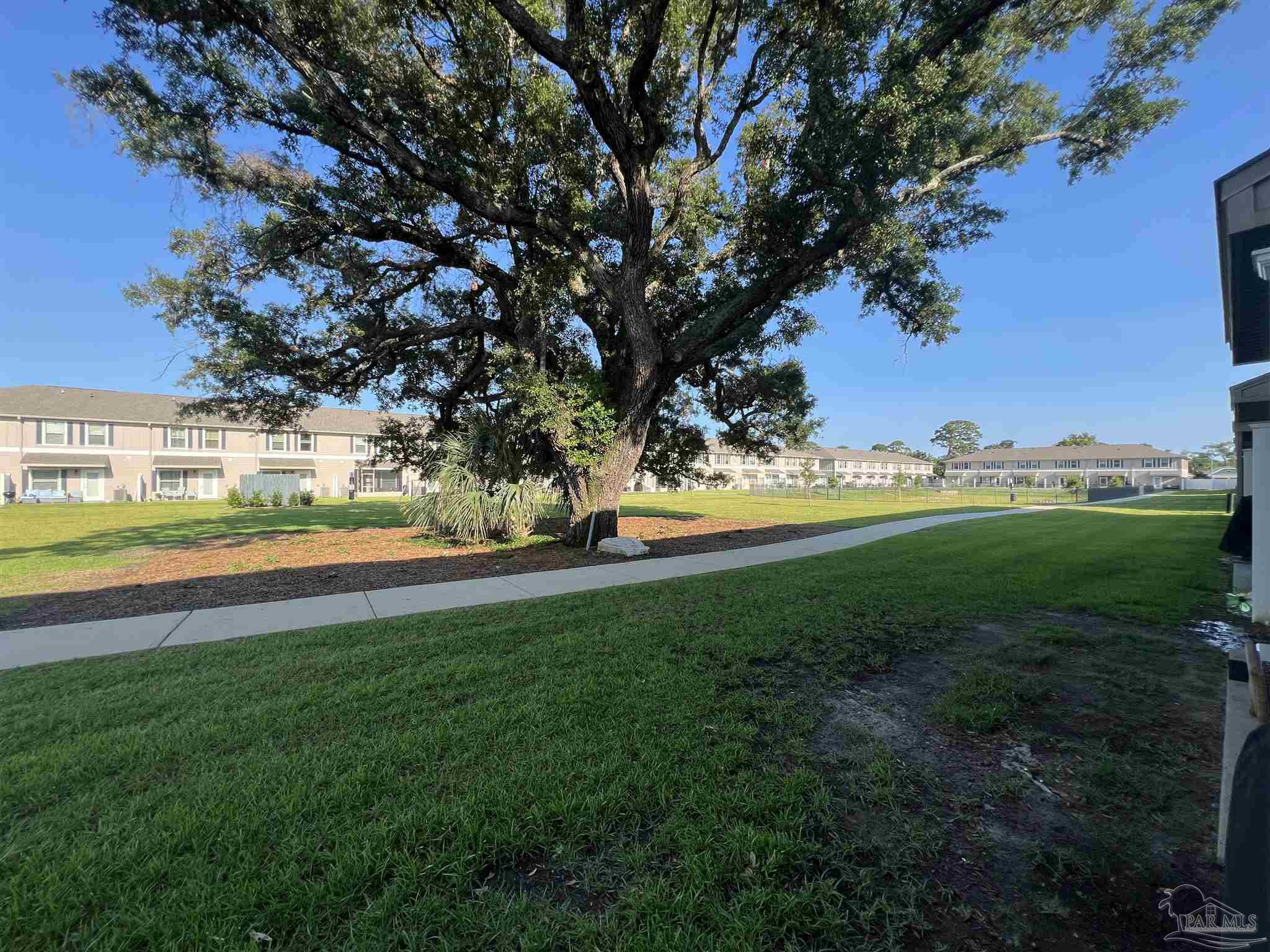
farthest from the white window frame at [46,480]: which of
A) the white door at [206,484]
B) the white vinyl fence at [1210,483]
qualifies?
the white vinyl fence at [1210,483]

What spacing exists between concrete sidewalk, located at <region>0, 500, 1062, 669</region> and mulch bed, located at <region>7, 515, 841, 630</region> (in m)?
0.38

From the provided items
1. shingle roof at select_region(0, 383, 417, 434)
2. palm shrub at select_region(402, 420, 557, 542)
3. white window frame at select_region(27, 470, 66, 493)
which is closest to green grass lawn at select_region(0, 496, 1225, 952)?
palm shrub at select_region(402, 420, 557, 542)

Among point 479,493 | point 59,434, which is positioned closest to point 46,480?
point 59,434

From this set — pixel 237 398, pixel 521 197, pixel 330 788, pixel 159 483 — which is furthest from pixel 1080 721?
pixel 159 483

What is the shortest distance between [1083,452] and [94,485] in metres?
101

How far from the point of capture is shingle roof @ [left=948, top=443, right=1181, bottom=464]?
213 feet

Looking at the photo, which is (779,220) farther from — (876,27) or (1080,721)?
(1080,721)

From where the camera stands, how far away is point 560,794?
2.20 metres

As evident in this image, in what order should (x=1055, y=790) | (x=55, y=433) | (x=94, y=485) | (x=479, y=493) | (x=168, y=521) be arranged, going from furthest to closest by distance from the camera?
(x=94, y=485) → (x=55, y=433) → (x=168, y=521) → (x=479, y=493) → (x=1055, y=790)

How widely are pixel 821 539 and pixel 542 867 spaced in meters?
10.3

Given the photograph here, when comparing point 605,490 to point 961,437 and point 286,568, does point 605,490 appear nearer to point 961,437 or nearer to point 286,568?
point 286,568

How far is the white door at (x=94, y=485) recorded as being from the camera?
1089 inches

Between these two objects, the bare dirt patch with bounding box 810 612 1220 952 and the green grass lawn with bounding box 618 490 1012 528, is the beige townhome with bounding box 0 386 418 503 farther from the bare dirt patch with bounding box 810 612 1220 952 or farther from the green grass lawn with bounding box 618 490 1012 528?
the bare dirt patch with bounding box 810 612 1220 952

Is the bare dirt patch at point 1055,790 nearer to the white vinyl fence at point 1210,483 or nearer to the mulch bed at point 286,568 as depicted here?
the mulch bed at point 286,568
